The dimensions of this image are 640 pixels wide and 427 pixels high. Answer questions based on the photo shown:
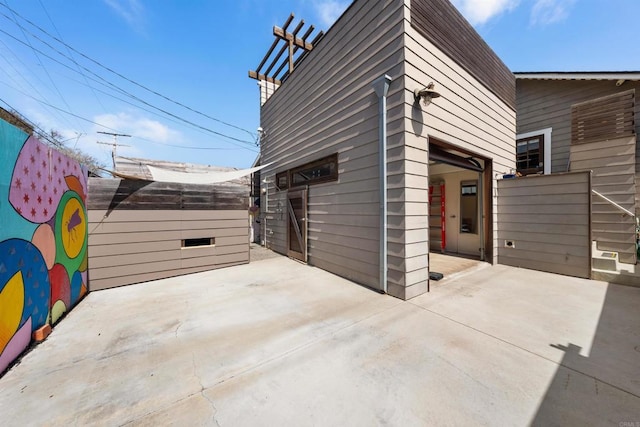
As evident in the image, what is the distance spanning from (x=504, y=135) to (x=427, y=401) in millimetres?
6338

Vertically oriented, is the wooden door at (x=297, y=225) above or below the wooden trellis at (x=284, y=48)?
below

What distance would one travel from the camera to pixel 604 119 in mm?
5086

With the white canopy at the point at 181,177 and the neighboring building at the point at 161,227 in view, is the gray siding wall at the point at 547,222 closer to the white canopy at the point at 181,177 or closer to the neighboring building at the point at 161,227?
the neighboring building at the point at 161,227

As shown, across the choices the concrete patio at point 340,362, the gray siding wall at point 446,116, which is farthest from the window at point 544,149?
the concrete patio at point 340,362

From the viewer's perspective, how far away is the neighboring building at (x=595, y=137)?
15.0ft

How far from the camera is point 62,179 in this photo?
318 cm

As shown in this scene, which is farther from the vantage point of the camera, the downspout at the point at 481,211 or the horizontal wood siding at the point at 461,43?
the downspout at the point at 481,211

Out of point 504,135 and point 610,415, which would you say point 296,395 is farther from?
point 504,135

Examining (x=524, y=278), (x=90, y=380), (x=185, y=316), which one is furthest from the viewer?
(x=524, y=278)

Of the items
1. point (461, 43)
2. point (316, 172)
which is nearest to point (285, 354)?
point (316, 172)

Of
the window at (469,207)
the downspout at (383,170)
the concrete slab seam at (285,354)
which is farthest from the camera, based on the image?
the window at (469,207)

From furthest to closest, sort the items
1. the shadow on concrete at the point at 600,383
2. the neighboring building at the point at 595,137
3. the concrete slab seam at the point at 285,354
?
the neighboring building at the point at 595,137, the concrete slab seam at the point at 285,354, the shadow on concrete at the point at 600,383

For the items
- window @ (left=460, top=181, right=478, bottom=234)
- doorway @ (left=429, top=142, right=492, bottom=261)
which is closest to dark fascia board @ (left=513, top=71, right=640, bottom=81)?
doorway @ (left=429, top=142, right=492, bottom=261)

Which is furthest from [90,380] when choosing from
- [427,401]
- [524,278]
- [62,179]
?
[524,278]
